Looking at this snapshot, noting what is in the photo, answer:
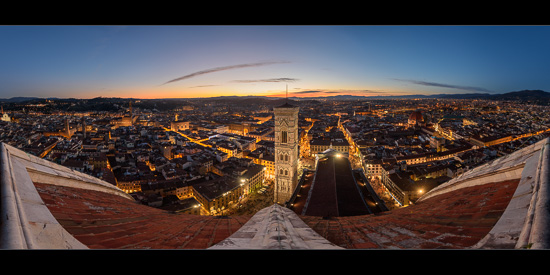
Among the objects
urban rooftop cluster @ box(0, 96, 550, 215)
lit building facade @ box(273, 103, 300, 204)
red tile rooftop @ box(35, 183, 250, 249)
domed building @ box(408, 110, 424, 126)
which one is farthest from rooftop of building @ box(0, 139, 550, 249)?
domed building @ box(408, 110, 424, 126)

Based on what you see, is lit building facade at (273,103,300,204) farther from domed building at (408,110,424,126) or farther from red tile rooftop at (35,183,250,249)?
domed building at (408,110,424,126)

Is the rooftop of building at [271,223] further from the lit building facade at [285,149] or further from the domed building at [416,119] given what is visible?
A: the domed building at [416,119]

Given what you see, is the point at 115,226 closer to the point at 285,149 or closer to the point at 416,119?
the point at 285,149

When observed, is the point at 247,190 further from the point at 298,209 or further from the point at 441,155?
the point at 441,155

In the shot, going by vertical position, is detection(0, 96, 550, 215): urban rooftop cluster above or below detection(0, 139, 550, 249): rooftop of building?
below

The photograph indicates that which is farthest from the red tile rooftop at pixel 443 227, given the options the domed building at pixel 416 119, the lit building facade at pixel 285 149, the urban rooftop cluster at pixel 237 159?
the domed building at pixel 416 119

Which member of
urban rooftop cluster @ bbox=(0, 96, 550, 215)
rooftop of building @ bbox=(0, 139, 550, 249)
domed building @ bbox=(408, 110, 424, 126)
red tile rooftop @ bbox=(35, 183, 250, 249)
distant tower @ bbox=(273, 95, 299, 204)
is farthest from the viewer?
domed building @ bbox=(408, 110, 424, 126)

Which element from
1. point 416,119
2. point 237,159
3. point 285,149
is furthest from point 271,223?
point 416,119
